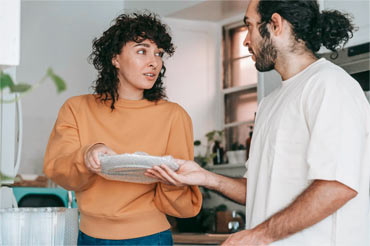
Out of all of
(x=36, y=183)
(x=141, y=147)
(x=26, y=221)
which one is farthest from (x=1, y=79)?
(x=36, y=183)

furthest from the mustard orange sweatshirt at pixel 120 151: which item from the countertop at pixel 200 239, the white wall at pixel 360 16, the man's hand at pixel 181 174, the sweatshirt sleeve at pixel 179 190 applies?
the countertop at pixel 200 239

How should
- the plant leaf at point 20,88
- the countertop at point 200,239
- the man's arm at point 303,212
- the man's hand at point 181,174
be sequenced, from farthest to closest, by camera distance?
the countertop at point 200,239
the man's hand at point 181,174
the man's arm at point 303,212
the plant leaf at point 20,88

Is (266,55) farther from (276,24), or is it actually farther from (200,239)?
(200,239)

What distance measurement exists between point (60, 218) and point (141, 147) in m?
0.55

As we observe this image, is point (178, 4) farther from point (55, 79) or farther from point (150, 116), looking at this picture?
point (55, 79)

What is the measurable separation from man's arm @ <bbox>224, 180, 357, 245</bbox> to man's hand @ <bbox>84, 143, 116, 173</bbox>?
1.83ft

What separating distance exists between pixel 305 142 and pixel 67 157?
0.87m

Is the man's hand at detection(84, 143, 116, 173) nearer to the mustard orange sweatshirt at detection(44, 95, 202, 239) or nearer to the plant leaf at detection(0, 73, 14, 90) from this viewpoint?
the mustard orange sweatshirt at detection(44, 95, 202, 239)

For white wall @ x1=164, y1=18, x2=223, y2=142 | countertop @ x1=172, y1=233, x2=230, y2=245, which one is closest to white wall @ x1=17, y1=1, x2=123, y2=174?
white wall @ x1=164, y1=18, x2=223, y2=142

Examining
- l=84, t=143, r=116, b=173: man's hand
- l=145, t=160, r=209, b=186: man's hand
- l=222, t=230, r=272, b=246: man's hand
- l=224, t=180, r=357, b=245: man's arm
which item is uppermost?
l=84, t=143, r=116, b=173: man's hand

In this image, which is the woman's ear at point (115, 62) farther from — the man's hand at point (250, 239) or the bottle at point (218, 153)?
the bottle at point (218, 153)

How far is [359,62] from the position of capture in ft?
10.4

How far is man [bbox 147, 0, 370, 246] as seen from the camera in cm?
151

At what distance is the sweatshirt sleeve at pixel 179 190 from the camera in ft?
6.82
